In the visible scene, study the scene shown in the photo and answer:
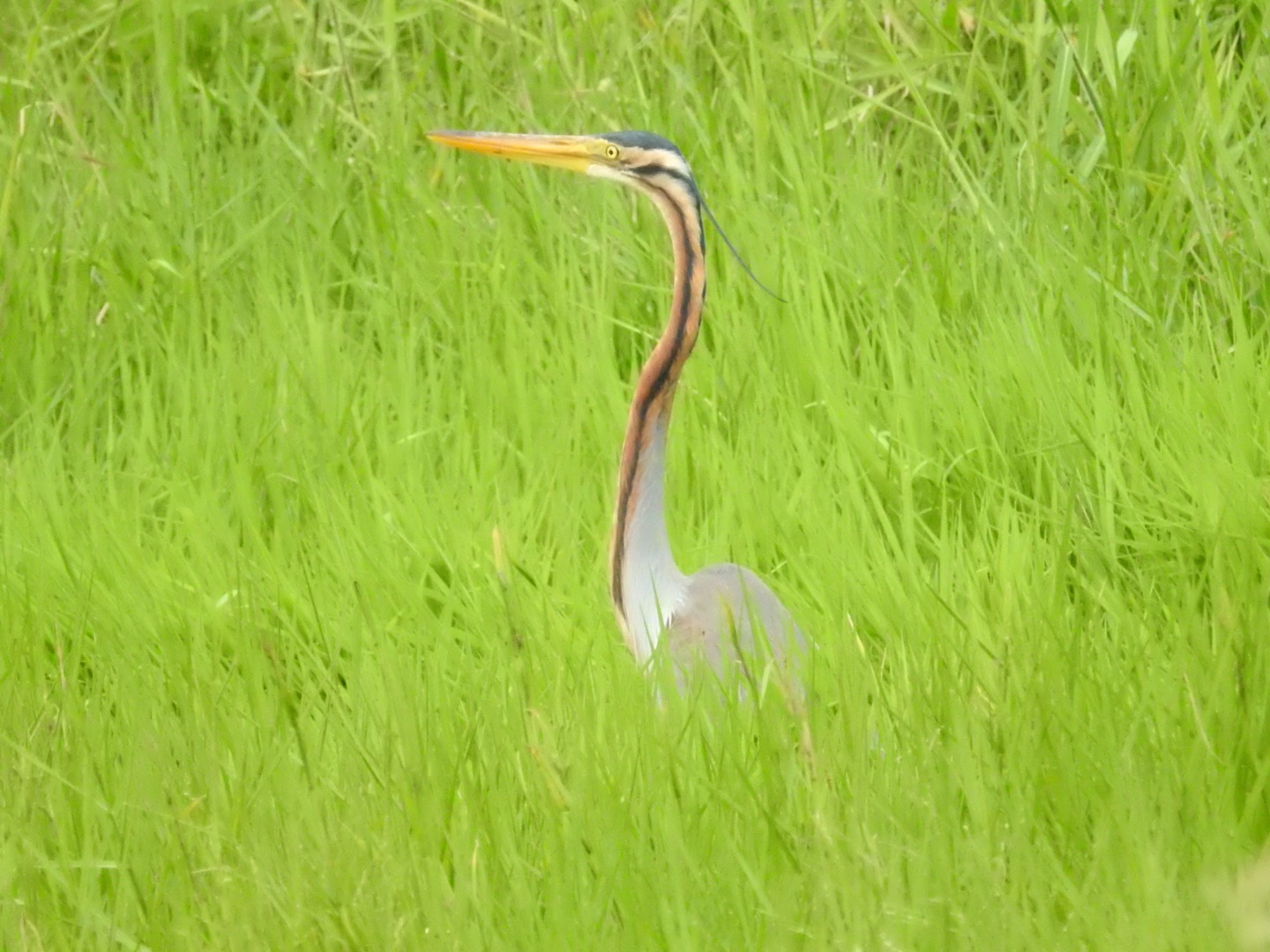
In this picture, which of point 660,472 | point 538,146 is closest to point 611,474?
point 660,472

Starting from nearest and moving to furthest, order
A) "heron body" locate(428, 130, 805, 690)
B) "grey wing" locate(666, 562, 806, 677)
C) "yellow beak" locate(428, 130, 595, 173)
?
"grey wing" locate(666, 562, 806, 677), "heron body" locate(428, 130, 805, 690), "yellow beak" locate(428, 130, 595, 173)

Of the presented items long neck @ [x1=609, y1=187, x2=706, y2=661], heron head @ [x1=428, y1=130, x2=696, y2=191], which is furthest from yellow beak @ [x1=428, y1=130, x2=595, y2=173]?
long neck @ [x1=609, y1=187, x2=706, y2=661]

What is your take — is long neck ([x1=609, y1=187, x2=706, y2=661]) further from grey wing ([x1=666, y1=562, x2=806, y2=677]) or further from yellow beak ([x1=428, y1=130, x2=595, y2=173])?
yellow beak ([x1=428, y1=130, x2=595, y2=173])

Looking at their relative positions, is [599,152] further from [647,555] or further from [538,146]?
[647,555]

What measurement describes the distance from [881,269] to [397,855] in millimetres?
1952

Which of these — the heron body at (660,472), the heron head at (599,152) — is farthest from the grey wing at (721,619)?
the heron head at (599,152)

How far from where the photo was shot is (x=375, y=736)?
239 centimetres

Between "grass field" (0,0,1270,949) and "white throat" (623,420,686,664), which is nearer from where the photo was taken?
"grass field" (0,0,1270,949)

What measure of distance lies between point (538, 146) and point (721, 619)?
828mm

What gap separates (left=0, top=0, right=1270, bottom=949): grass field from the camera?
2.05 metres

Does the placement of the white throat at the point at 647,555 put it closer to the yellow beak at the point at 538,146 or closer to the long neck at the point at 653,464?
the long neck at the point at 653,464

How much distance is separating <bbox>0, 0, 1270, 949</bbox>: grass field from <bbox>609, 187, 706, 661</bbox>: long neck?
0.10m

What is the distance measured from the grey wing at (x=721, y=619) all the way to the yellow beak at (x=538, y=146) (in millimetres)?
694

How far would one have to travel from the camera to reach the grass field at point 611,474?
205 cm
